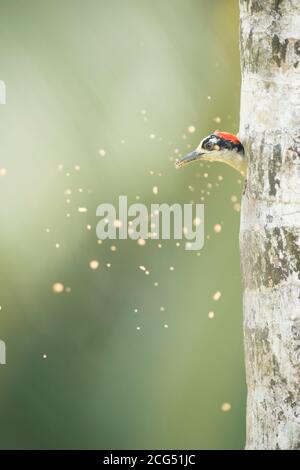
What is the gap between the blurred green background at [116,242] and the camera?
4.04 meters

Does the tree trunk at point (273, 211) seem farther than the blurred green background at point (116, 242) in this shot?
No

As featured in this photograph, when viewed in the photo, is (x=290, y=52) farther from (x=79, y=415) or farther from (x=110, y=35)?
(x=79, y=415)

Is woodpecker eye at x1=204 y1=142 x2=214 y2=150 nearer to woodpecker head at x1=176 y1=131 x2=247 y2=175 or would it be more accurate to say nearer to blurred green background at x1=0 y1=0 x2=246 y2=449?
woodpecker head at x1=176 y1=131 x2=247 y2=175

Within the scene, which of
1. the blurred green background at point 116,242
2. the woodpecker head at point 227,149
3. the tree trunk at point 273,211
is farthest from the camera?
the blurred green background at point 116,242

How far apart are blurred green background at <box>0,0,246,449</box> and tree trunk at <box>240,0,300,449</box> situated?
82.7 inches

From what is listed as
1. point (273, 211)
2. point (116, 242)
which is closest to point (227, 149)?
point (273, 211)

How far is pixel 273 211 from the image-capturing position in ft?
6.40

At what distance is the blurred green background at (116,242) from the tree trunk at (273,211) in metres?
2.10

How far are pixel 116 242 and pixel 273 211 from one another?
2243 millimetres

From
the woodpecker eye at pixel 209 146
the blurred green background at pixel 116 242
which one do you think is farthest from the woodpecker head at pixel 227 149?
the blurred green background at pixel 116 242

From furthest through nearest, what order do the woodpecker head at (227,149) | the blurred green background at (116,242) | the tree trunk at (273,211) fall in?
the blurred green background at (116,242) < the woodpecker head at (227,149) < the tree trunk at (273,211)

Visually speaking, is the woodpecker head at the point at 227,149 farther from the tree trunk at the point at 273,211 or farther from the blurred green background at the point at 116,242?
A: the blurred green background at the point at 116,242

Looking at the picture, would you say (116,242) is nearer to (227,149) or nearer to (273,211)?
(227,149)

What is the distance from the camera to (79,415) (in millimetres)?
4324
